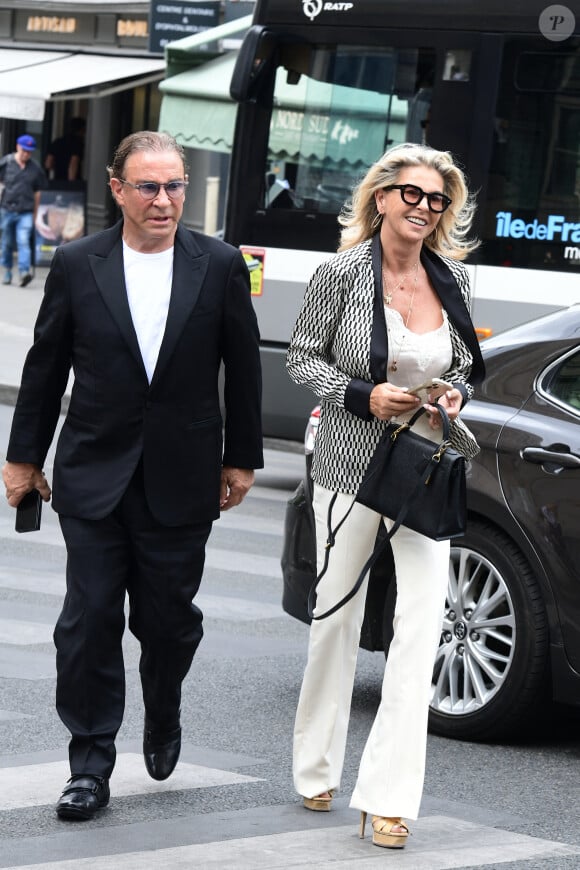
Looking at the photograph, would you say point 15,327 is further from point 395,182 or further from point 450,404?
point 450,404

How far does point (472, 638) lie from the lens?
608 cm

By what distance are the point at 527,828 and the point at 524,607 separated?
1012 millimetres

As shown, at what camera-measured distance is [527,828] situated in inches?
199

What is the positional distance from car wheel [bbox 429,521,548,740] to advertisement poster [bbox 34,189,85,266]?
1973 centimetres

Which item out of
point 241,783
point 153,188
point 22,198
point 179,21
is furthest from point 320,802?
point 22,198

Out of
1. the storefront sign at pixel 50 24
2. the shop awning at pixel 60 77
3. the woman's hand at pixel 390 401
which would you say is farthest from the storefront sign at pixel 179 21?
the woman's hand at pixel 390 401

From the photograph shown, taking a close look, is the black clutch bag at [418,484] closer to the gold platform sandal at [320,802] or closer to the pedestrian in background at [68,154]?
the gold platform sandal at [320,802]

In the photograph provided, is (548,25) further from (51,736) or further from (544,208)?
(51,736)

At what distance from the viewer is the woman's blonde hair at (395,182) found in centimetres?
499

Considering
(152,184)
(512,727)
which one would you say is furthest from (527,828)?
(152,184)

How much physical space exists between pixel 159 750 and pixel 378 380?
1221 millimetres

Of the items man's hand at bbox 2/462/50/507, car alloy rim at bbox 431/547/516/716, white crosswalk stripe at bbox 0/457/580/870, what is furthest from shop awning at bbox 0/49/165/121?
man's hand at bbox 2/462/50/507

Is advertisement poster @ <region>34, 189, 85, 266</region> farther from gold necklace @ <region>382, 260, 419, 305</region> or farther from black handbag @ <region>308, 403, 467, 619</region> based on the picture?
black handbag @ <region>308, 403, 467, 619</region>

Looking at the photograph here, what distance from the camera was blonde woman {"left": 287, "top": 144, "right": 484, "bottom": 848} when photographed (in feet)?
15.8
